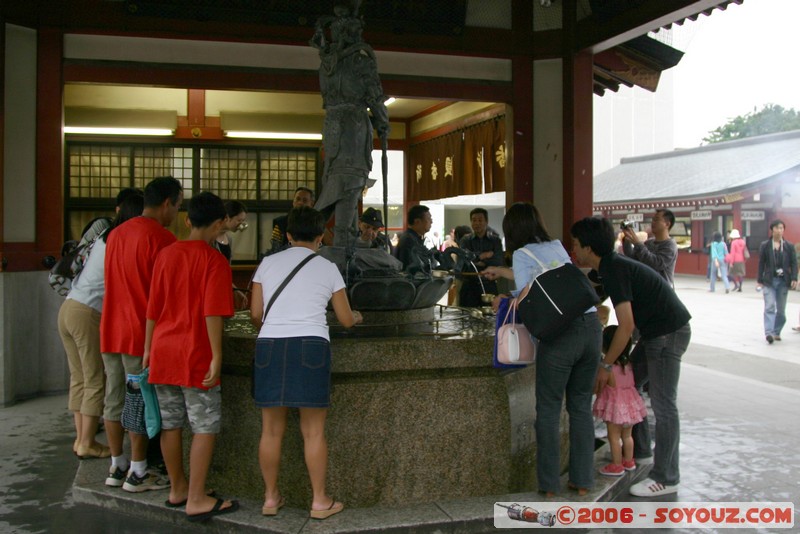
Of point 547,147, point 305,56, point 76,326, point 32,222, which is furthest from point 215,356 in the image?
point 547,147

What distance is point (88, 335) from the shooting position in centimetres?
452

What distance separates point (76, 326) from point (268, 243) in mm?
6280

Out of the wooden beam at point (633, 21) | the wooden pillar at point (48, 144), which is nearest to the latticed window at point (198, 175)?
the wooden pillar at point (48, 144)

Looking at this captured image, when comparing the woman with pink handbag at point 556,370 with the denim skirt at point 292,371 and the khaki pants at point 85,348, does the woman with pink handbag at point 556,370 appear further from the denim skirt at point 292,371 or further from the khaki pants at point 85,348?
the khaki pants at point 85,348

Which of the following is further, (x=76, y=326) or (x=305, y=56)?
(x=305, y=56)

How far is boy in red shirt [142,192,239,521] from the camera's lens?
3531mm

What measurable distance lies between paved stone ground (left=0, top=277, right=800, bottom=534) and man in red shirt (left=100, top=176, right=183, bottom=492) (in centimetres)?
30

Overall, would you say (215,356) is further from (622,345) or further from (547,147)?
(547,147)

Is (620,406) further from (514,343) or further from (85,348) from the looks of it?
(85,348)

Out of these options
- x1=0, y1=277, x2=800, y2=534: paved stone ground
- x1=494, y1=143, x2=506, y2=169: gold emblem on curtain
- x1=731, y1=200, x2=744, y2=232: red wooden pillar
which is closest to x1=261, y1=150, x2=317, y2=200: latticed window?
x1=494, y1=143, x2=506, y2=169: gold emblem on curtain

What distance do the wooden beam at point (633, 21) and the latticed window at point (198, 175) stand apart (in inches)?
179

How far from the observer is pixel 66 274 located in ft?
15.9

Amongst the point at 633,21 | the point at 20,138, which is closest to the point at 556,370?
the point at 633,21

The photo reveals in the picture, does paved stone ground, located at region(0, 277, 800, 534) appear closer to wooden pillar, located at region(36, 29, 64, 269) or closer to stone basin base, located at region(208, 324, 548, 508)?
stone basin base, located at region(208, 324, 548, 508)
